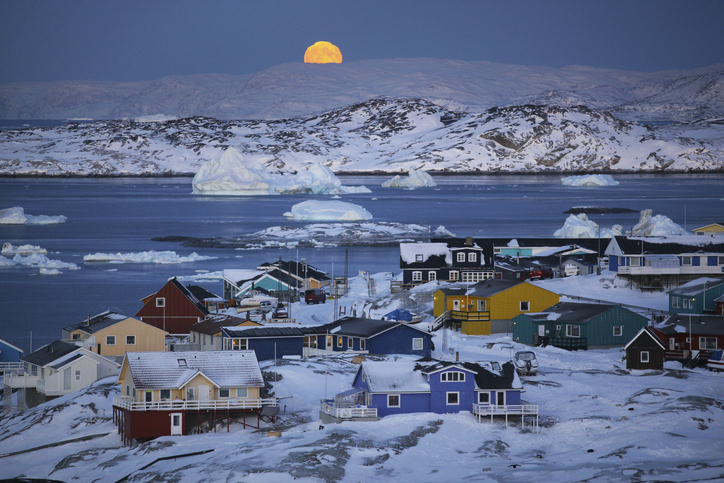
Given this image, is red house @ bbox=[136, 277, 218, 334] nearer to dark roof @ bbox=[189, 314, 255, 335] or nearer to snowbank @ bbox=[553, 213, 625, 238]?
dark roof @ bbox=[189, 314, 255, 335]

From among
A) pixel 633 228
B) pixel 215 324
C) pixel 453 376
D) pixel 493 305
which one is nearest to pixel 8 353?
pixel 215 324

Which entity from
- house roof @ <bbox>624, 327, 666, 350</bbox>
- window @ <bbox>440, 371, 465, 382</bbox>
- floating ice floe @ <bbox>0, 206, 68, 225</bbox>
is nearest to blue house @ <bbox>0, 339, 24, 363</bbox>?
window @ <bbox>440, 371, 465, 382</bbox>

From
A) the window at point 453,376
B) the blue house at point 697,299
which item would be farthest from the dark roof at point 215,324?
the blue house at point 697,299

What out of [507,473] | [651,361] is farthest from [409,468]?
[651,361]

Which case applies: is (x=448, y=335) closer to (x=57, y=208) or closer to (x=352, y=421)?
(x=352, y=421)

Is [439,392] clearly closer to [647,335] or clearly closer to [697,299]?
[647,335]
